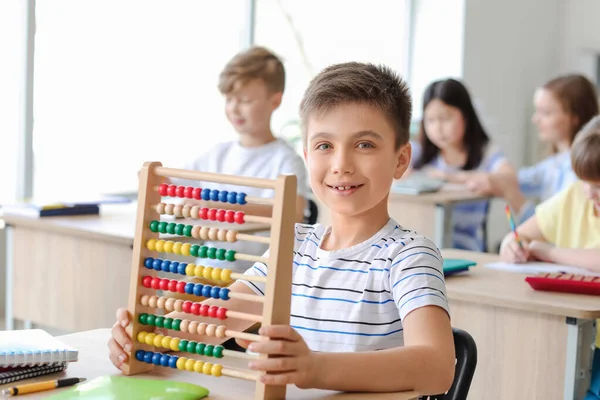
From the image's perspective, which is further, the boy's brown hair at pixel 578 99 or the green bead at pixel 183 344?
the boy's brown hair at pixel 578 99

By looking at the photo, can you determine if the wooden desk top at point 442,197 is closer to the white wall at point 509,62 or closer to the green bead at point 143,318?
the white wall at point 509,62

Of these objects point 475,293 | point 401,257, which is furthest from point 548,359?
point 401,257

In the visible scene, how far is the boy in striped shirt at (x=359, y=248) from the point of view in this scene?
154cm

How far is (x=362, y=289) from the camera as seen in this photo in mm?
1634

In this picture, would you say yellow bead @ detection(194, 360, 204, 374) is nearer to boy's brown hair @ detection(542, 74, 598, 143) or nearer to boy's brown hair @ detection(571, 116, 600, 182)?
boy's brown hair @ detection(571, 116, 600, 182)

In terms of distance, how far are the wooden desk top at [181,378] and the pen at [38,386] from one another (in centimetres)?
1

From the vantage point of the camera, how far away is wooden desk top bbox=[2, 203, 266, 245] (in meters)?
3.23

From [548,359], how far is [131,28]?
3.12 m

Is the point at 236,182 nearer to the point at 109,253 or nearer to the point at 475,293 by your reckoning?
the point at 475,293

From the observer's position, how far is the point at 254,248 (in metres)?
3.44

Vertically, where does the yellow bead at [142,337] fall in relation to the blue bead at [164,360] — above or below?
above

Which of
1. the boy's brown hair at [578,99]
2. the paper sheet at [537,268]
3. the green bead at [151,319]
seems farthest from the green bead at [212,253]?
the boy's brown hair at [578,99]

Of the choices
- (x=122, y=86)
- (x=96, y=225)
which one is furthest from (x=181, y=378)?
(x=122, y=86)

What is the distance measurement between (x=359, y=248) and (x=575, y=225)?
1.70 m
